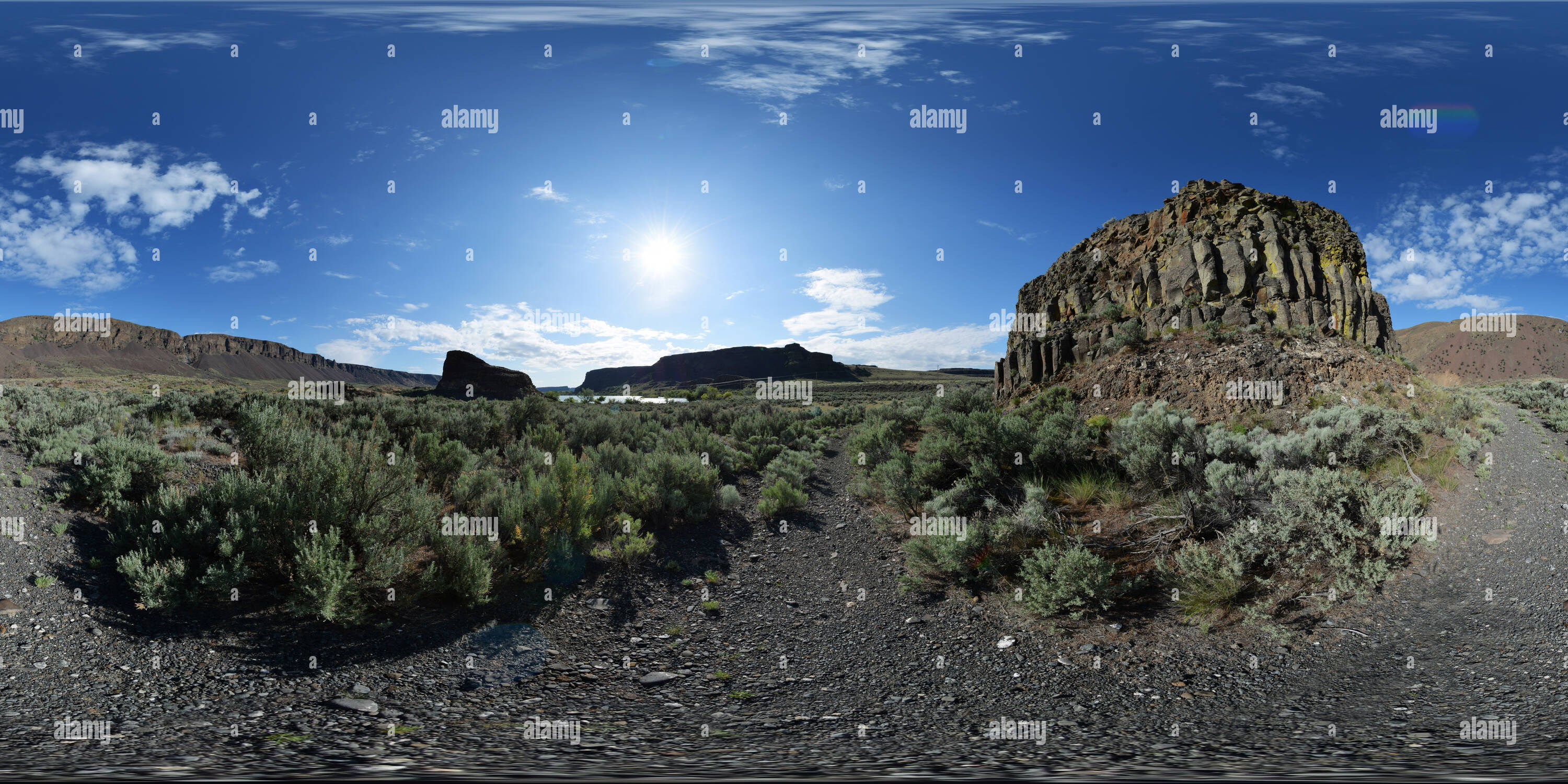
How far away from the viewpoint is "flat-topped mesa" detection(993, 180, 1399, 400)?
45.2ft

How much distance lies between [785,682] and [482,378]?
59.2 meters

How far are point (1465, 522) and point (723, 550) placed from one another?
9.30m

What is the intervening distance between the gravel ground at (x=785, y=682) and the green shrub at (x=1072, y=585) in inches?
9.0

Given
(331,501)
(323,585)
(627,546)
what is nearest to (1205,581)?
(627,546)

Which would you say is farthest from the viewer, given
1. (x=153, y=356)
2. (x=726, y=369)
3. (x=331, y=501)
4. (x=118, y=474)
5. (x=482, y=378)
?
(x=153, y=356)

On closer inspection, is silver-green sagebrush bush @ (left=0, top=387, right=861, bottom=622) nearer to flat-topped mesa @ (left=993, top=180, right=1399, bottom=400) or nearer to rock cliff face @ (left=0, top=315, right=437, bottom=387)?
flat-topped mesa @ (left=993, top=180, right=1399, bottom=400)

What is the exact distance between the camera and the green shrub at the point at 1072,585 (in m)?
5.90

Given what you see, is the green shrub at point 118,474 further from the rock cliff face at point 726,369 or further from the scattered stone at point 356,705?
the rock cliff face at point 726,369

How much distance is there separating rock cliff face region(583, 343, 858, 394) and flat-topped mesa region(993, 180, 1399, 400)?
89.6 m

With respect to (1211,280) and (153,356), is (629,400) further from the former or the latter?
(153,356)

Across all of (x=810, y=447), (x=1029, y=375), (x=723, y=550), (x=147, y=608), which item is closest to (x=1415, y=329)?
(x=1029, y=375)

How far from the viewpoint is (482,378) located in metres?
56.3

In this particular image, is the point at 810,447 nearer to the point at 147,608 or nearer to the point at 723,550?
the point at 723,550

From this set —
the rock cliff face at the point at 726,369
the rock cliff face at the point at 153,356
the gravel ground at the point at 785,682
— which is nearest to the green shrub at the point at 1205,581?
the gravel ground at the point at 785,682
